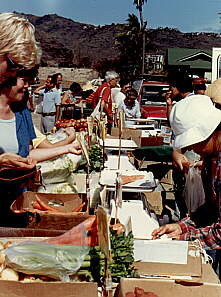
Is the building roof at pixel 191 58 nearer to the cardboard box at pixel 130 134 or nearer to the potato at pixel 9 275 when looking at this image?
the cardboard box at pixel 130 134

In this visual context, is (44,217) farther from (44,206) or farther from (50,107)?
(50,107)

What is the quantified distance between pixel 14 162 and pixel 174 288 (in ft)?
3.52

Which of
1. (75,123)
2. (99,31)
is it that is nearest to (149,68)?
(75,123)

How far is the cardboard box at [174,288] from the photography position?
2107 millimetres

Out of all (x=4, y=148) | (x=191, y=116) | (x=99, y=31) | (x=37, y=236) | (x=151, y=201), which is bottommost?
(x=151, y=201)

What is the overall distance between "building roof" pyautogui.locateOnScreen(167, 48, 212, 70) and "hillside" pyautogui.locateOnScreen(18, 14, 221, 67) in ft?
27.4

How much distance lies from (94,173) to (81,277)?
2.45 metres

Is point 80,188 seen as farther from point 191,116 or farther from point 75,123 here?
point 191,116

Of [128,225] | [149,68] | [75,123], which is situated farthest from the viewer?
[149,68]

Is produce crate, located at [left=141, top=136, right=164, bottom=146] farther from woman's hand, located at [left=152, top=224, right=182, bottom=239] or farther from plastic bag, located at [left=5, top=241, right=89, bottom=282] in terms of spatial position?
plastic bag, located at [left=5, top=241, right=89, bottom=282]

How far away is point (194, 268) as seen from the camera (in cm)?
230

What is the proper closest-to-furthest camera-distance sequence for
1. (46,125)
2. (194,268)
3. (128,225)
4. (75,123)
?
(194,268) < (128,225) < (75,123) < (46,125)

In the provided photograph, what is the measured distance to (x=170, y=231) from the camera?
2.65 meters

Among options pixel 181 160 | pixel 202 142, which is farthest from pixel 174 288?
pixel 181 160
